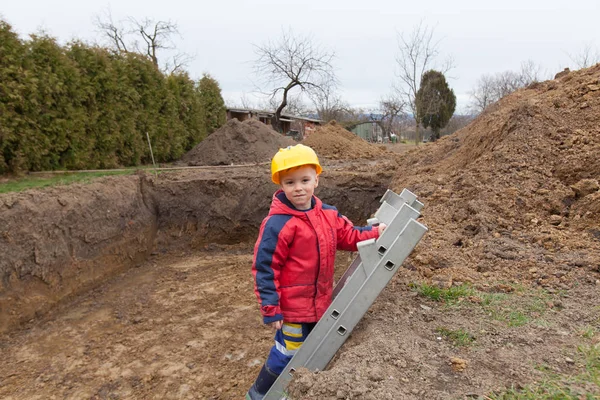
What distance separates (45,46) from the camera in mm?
8070

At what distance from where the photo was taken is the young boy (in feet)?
7.27

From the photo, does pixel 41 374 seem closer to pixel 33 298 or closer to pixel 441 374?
pixel 33 298

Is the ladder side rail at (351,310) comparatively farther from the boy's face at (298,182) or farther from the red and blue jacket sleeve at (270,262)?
the boy's face at (298,182)

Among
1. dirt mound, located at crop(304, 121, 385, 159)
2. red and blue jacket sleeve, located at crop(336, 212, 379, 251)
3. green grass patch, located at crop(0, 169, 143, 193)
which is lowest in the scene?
green grass patch, located at crop(0, 169, 143, 193)

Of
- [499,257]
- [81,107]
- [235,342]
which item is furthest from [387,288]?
[81,107]

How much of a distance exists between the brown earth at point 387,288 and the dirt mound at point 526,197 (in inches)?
0.7

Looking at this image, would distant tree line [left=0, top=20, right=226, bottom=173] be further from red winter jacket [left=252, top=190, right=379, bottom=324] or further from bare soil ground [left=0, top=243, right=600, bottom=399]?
red winter jacket [left=252, top=190, right=379, bottom=324]

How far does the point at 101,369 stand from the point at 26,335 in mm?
1676

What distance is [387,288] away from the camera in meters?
2.59

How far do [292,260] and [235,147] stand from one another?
11657mm

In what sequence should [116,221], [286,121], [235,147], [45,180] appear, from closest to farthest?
[116,221], [45,180], [235,147], [286,121]

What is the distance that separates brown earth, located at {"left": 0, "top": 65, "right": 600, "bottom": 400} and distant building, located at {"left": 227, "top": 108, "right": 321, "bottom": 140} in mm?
14769

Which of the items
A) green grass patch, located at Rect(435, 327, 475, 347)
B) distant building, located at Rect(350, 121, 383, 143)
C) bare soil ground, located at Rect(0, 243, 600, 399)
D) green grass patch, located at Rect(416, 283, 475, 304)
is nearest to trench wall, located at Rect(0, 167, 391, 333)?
bare soil ground, located at Rect(0, 243, 600, 399)

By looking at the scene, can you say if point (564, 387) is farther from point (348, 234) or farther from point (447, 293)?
point (348, 234)
